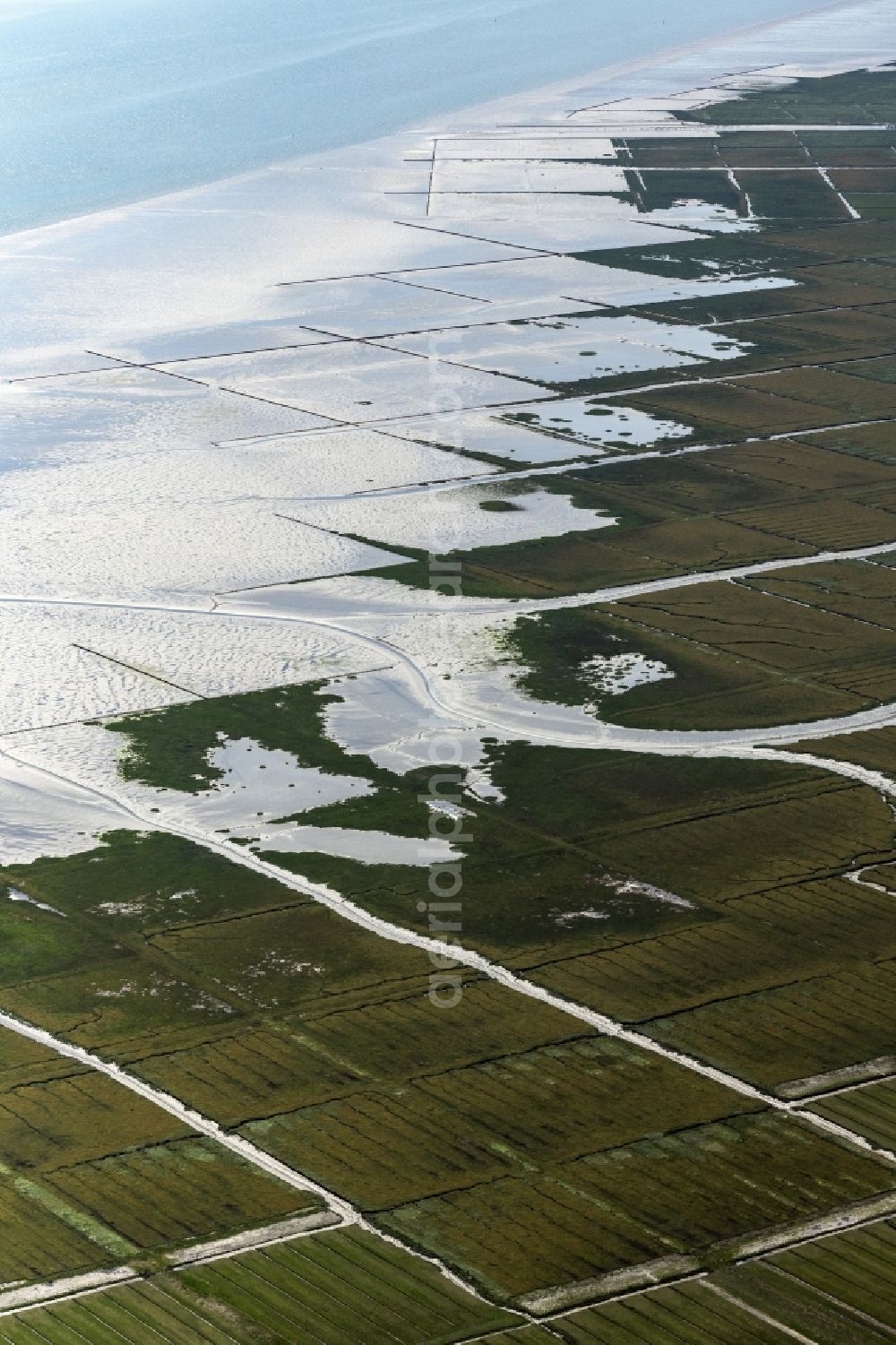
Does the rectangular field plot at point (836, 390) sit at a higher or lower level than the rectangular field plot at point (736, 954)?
higher

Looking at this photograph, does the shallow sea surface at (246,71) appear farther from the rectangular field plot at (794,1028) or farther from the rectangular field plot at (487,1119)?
the rectangular field plot at (487,1119)

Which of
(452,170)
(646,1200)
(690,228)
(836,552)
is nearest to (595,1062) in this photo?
(646,1200)

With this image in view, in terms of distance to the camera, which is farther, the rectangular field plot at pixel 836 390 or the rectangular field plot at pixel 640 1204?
the rectangular field plot at pixel 836 390

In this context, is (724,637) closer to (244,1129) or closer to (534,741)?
(534,741)

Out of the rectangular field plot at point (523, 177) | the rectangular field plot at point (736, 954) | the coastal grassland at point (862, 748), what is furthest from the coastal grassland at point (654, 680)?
the rectangular field plot at point (523, 177)

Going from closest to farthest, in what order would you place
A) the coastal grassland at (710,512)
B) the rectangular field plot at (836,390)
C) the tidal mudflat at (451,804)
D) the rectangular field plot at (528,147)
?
the tidal mudflat at (451,804), the coastal grassland at (710,512), the rectangular field plot at (836,390), the rectangular field plot at (528,147)

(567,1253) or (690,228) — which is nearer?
(567,1253)
